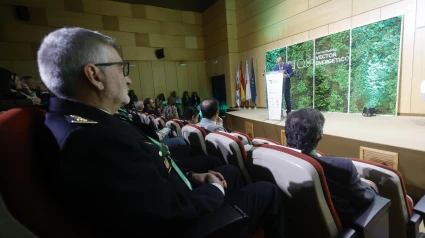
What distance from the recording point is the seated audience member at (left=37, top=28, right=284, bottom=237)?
525 millimetres

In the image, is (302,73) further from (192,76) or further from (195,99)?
(192,76)

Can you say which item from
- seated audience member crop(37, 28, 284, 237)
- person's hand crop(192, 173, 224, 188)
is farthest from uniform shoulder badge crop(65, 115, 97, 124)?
person's hand crop(192, 173, 224, 188)

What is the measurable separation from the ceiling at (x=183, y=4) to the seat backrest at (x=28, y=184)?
26.7 ft

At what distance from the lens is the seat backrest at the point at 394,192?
1.12m

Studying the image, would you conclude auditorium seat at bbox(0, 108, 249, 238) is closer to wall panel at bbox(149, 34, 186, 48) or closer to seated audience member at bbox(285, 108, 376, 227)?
seated audience member at bbox(285, 108, 376, 227)

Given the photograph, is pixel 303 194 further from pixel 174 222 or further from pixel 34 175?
pixel 34 175

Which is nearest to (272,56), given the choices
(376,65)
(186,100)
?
(376,65)

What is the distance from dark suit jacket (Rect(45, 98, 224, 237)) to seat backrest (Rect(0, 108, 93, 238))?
0.08ft

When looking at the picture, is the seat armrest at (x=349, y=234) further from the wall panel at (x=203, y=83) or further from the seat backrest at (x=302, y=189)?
the wall panel at (x=203, y=83)

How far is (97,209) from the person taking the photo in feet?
1.74

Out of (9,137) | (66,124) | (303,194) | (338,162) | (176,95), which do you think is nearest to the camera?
(9,137)

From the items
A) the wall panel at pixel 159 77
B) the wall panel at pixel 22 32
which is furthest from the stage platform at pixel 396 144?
the wall panel at pixel 22 32

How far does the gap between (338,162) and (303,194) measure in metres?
0.28

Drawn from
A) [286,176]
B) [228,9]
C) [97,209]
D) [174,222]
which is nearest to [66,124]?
[97,209]
